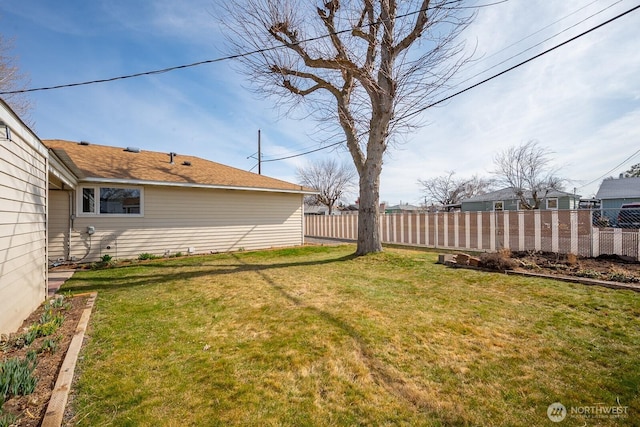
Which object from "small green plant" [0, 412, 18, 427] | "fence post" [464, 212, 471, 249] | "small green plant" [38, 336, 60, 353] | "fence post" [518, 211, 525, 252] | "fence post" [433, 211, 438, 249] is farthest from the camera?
"fence post" [433, 211, 438, 249]

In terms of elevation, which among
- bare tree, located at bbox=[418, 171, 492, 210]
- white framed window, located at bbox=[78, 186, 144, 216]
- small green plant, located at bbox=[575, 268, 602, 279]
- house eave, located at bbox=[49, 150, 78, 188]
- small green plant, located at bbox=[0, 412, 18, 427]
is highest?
bare tree, located at bbox=[418, 171, 492, 210]

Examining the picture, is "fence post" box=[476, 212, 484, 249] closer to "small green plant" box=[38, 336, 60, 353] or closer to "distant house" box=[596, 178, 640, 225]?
"small green plant" box=[38, 336, 60, 353]

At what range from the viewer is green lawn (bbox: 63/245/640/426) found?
72.6 inches

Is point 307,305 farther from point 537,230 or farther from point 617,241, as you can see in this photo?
point 537,230

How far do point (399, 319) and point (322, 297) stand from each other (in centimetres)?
135

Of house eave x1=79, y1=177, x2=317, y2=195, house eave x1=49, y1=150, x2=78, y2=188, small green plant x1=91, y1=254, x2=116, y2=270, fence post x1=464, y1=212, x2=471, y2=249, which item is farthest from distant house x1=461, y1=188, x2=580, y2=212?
house eave x1=49, y1=150, x2=78, y2=188

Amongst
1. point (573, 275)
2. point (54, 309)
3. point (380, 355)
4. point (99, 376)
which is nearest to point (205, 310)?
point (99, 376)

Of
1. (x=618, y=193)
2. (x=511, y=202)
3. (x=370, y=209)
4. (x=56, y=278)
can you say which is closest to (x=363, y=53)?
(x=370, y=209)

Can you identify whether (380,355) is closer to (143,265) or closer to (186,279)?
(186,279)

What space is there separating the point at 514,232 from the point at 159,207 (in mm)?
11663

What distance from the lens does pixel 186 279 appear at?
232 inches

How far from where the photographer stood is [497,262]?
5.82 metres

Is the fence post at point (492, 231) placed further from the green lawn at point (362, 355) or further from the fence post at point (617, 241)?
the green lawn at point (362, 355)

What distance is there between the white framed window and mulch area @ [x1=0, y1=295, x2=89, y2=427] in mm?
5085
